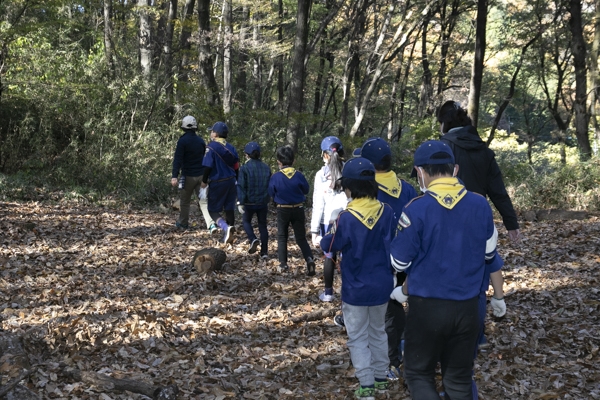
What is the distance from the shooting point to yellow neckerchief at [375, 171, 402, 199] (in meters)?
5.18

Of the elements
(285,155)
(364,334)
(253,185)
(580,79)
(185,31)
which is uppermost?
(185,31)

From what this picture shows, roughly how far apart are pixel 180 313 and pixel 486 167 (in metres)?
4.14

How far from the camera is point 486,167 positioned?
5.05 m

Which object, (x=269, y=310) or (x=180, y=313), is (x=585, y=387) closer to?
(x=269, y=310)

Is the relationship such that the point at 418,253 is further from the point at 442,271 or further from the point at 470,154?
the point at 470,154

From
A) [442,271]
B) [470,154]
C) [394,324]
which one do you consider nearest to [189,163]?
[394,324]

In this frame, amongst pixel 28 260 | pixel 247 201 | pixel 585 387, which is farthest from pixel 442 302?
pixel 28 260

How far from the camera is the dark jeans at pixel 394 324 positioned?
5188mm

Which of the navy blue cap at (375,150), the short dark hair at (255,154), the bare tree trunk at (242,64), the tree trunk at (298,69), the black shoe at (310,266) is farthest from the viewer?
the bare tree trunk at (242,64)

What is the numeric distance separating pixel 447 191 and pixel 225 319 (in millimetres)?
4324

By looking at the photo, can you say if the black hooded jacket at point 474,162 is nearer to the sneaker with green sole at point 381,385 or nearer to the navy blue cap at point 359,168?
the navy blue cap at point 359,168

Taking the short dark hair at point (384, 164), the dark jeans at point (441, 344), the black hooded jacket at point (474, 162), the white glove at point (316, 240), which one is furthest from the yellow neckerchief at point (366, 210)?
the white glove at point (316, 240)

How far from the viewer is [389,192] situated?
519cm

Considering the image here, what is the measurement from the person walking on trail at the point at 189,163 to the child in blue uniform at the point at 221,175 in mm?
548
